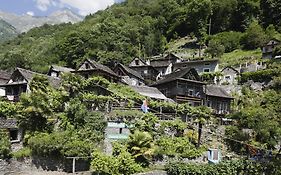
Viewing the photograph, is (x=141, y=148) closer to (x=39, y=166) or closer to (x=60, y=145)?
(x=60, y=145)

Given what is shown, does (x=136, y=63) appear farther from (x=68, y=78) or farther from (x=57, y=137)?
(x=57, y=137)

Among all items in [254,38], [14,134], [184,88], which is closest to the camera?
[14,134]

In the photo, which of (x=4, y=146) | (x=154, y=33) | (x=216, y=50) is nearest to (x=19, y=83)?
(x=4, y=146)

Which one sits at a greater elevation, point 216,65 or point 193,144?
point 216,65

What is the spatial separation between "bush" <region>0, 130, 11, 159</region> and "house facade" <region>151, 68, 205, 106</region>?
21374 mm

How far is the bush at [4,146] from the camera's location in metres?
27.3

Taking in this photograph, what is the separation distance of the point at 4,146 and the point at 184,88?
23425mm

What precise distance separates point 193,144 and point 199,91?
49.9 feet

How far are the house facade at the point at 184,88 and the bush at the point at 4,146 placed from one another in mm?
21374

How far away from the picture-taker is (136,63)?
201ft

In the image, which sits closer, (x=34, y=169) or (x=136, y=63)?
(x=34, y=169)

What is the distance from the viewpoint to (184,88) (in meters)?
45.1

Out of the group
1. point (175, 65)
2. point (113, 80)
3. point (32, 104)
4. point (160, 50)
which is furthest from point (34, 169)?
point (160, 50)

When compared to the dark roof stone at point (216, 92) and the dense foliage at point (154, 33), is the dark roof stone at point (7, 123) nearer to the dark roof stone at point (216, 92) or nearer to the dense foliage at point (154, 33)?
the dark roof stone at point (216, 92)
